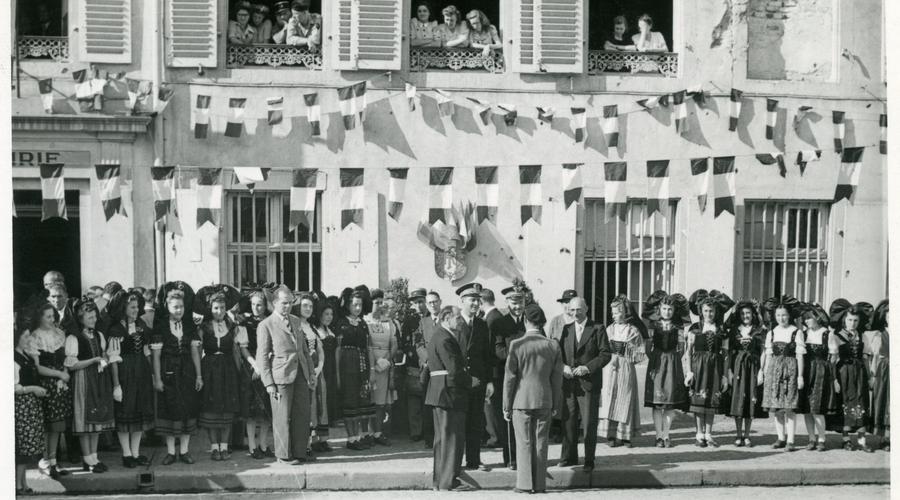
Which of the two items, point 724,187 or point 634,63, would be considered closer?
point 724,187

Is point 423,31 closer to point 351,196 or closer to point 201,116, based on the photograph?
point 351,196

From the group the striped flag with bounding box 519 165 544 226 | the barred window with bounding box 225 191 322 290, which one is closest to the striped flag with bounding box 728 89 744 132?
the striped flag with bounding box 519 165 544 226

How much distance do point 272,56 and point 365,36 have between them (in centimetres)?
117

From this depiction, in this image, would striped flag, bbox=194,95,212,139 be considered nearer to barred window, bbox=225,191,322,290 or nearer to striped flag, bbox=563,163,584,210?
barred window, bbox=225,191,322,290

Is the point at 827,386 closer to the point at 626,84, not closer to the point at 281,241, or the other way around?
the point at 626,84

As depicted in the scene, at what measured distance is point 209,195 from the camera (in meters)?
12.4

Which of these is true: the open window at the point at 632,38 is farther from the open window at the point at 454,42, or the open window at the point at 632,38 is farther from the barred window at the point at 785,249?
the barred window at the point at 785,249

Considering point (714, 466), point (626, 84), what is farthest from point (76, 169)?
point (714, 466)

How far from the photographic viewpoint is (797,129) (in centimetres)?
1411

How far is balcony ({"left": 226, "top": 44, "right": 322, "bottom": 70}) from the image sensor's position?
44.4ft

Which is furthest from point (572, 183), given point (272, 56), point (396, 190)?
point (272, 56)

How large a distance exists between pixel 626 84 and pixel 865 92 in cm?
308

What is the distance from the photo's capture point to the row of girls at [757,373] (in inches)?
445

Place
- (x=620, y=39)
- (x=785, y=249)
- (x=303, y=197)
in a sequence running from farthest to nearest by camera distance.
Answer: (x=785, y=249) < (x=620, y=39) < (x=303, y=197)
